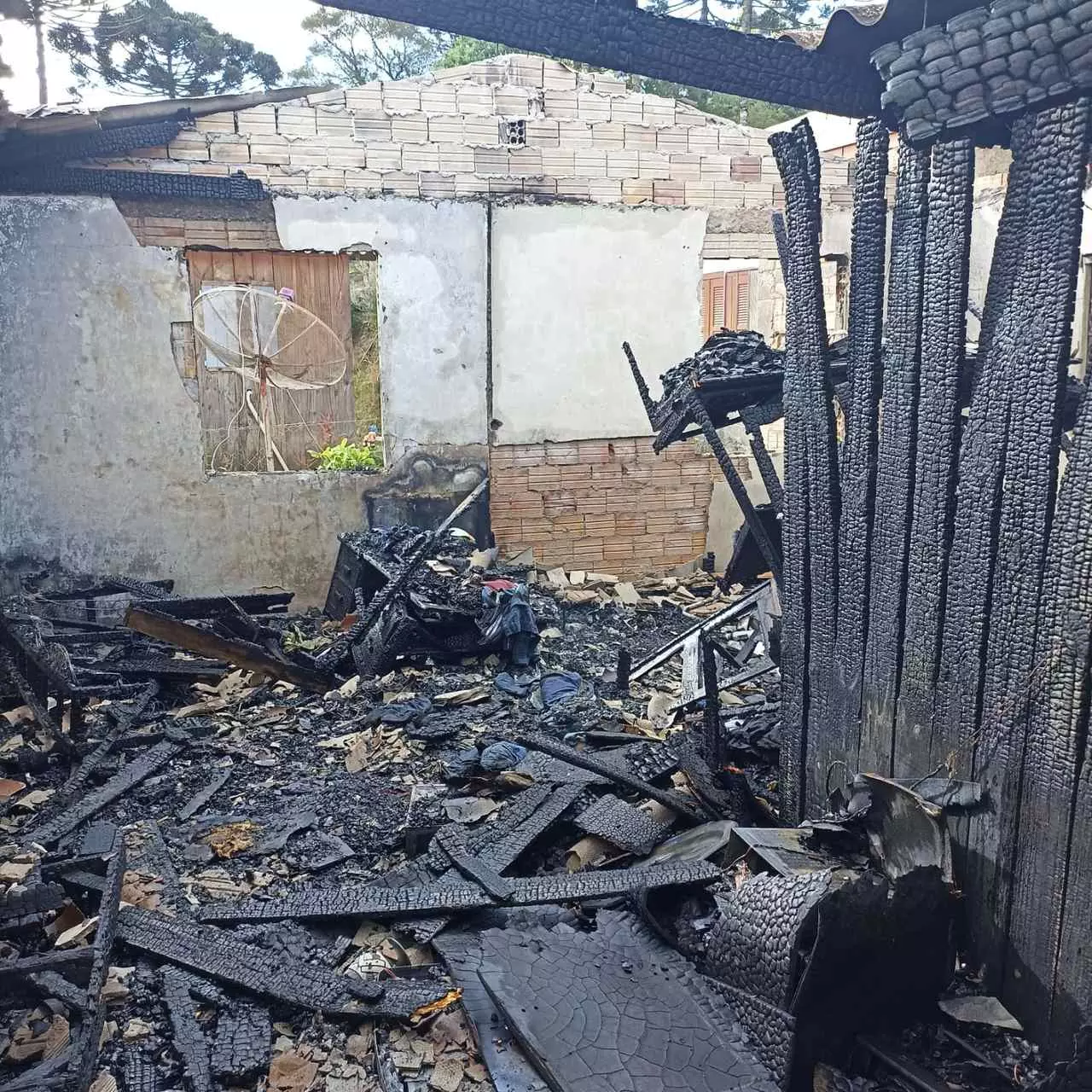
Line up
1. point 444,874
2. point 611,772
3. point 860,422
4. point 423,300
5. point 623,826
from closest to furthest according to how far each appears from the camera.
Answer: point 860,422, point 444,874, point 623,826, point 611,772, point 423,300

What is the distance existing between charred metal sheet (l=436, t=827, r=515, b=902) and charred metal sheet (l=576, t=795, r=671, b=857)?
0.65m

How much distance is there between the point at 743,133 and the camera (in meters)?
11.4

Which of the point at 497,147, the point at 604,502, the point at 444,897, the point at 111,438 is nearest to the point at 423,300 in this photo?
the point at 497,147

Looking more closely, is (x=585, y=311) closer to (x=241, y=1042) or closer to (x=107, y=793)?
(x=107, y=793)

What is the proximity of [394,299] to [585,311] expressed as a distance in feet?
7.15

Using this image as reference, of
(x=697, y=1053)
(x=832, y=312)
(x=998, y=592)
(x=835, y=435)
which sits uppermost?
(x=832, y=312)

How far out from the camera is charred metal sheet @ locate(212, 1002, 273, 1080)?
395 centimetres

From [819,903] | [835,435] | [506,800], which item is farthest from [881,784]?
[506,800]

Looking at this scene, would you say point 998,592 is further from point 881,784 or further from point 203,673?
point 203,673

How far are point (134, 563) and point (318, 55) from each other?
84.9ft

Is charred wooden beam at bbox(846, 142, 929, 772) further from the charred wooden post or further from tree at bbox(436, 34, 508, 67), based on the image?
tree at bbox(436, 34, 508, 67)

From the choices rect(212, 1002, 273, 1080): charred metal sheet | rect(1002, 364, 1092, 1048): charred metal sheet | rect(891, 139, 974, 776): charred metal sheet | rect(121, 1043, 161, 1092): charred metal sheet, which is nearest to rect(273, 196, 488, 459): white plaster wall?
rect(212, 1002, 273, 1080): charred metal sheet

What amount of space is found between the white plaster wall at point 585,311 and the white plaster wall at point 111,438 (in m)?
2.25

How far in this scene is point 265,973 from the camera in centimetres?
447
